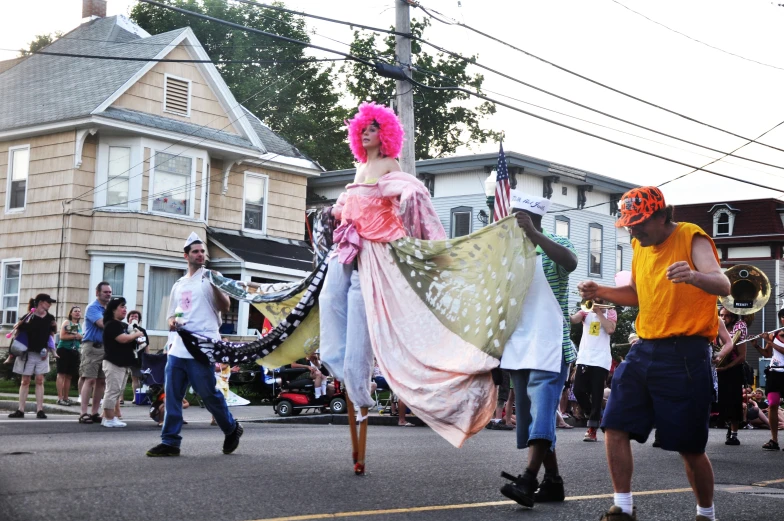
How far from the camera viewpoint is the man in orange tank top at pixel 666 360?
5.57 meters

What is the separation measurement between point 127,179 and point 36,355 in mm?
12089

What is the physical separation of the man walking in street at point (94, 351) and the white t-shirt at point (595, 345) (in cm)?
657

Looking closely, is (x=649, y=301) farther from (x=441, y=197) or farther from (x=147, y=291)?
(x=441, y=197)

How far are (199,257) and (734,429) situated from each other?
795 cm

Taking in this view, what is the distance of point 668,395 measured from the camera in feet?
18.4

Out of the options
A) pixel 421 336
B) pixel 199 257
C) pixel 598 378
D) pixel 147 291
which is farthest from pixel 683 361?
pixel 147 291

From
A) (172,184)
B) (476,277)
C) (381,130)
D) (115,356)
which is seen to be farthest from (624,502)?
(172,184)

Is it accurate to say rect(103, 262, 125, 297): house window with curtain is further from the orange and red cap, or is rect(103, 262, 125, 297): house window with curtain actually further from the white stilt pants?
the orange and red cap

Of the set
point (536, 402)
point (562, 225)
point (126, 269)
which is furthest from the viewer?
point (562, 225)

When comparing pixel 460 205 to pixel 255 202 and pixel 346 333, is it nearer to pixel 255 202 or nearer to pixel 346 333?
pixel 255 202

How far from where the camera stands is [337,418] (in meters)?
18.2

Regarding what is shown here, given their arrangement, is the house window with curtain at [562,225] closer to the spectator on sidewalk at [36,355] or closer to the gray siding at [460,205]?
the gray siding at [460,205]

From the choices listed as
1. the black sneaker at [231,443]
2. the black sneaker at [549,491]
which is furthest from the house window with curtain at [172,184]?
the black sneaker at [549,491]

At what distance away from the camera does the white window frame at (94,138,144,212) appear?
26.3 meters
